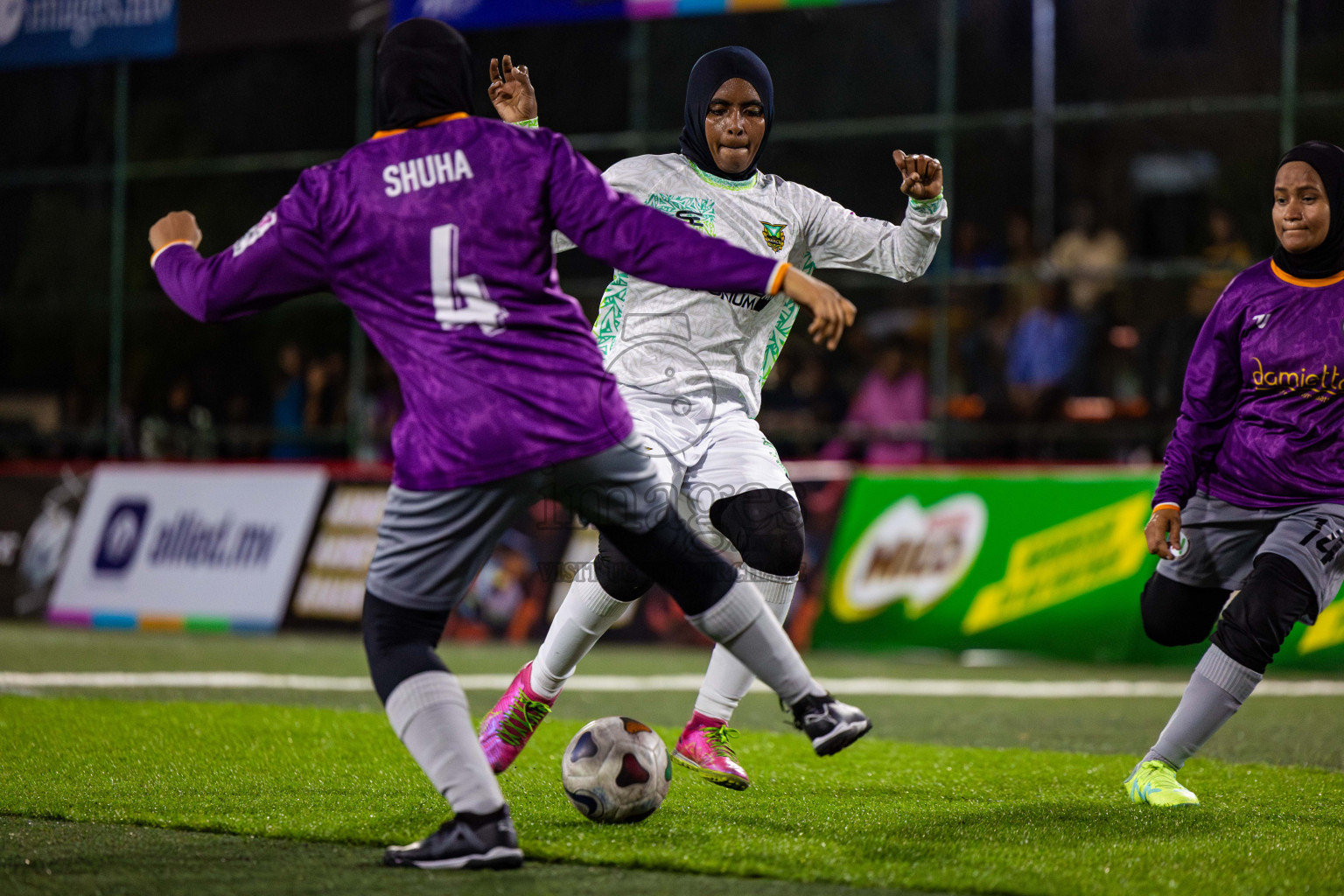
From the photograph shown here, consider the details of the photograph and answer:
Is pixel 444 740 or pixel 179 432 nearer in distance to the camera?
pixel 444 740

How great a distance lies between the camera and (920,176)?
208 inches

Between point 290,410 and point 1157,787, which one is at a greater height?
point 290,410

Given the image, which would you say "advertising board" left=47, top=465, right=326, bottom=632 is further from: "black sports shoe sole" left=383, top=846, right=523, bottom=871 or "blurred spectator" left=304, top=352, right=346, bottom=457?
"black sports shoe sole" left=383, top=846, right=523, bottom=871

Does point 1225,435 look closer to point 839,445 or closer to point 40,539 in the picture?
point 839,445

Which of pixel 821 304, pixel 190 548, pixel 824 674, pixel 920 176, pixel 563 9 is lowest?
pixel 824 674

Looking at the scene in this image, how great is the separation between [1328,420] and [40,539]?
11381mm

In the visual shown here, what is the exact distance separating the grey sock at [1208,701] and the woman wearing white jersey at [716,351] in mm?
1415

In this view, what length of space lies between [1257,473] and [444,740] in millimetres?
2987

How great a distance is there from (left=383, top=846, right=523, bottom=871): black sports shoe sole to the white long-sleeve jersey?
1.86m

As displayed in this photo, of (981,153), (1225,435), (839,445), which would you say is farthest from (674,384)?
(981,153)

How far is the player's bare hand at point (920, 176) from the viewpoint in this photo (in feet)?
17.2

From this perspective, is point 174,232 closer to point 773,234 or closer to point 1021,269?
point 773,234

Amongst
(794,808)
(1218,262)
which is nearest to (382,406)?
(1218,262)

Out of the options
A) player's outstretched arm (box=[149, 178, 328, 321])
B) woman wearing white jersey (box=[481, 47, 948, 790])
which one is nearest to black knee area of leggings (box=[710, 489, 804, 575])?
woman wearing white jersey (box=[481, 47, 948, 790])
